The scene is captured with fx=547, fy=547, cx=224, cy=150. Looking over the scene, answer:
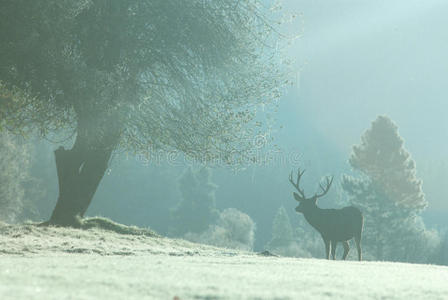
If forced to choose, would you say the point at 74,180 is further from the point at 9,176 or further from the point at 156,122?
the point at 9,176

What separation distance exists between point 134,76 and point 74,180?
5.30m

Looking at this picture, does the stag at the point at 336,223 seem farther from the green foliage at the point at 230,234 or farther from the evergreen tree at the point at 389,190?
the green foliage at the point at 230,234

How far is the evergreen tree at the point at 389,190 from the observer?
50.5 m

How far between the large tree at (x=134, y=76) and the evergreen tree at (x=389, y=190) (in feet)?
105

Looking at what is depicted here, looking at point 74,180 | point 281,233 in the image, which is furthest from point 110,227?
point 281,233

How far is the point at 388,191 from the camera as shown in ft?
167

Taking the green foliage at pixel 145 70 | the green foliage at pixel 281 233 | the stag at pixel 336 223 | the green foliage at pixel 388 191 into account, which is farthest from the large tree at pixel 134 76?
the green foliage at pixel 281 233

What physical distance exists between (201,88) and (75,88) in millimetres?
5497

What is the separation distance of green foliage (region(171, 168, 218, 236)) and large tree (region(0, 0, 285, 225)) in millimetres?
70549

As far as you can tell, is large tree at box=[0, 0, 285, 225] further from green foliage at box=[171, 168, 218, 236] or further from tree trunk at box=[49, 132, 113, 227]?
green foliage at box=[171, 168, 218, 236]

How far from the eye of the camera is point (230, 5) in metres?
19.7

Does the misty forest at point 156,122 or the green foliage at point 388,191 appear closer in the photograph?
the misty forest at point 156,122

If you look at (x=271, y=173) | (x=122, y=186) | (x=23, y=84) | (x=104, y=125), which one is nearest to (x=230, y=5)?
(x=104, y=125)

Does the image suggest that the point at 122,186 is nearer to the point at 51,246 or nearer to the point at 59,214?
the point at 59,214
